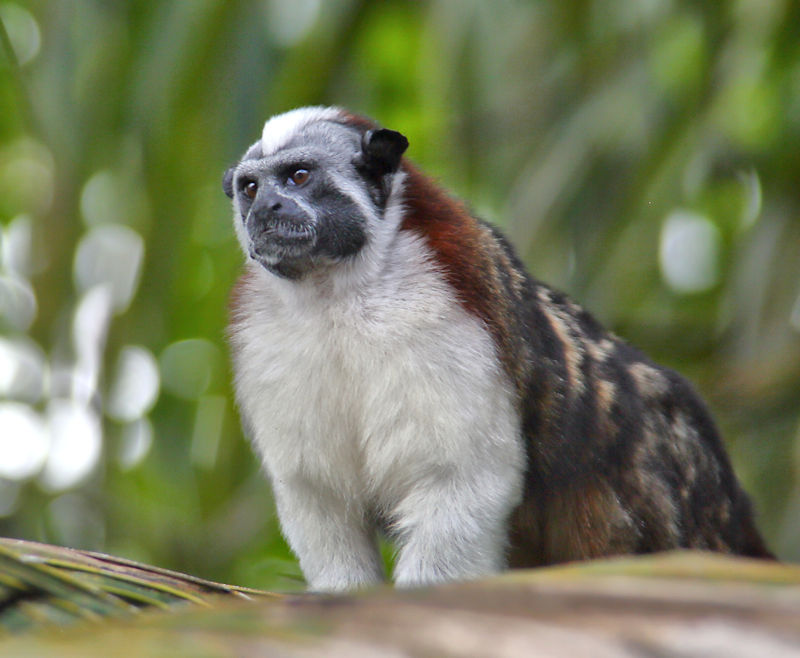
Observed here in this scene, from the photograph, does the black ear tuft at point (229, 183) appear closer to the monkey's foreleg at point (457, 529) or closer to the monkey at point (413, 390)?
the monkey at point (413, 390)

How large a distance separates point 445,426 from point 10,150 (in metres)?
7.19

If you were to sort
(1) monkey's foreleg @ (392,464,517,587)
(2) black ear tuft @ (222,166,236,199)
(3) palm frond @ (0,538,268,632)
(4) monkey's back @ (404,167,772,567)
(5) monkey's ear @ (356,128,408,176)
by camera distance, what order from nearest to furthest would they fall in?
(3) palm frond @ (0,538,268,632)
(1) monkey's foreleg @ (392,464,517,587)
(4) monkey's back @ (404,167,772,567)
(5) monkey's ear @ (356,128,408,176)
(2) black ear tuft @ (222,166,236,199)

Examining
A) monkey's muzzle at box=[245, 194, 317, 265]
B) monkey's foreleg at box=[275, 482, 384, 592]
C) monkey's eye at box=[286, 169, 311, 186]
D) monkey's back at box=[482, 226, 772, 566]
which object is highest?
monkey's eye at box=[286, 169, 311, 186]

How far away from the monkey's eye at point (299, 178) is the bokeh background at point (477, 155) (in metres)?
1.20

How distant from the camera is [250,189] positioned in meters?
3.37

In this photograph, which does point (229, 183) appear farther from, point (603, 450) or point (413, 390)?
point (603, 450)

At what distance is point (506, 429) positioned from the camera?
292cm

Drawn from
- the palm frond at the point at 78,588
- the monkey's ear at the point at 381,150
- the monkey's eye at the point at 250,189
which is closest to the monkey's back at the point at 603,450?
the monkey's ear at the point at 381,150

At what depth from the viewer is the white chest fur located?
287cm

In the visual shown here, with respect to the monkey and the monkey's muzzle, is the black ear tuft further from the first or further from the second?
the monkey's muzzle

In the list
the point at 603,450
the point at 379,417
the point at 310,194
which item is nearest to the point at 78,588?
the point at 379,417

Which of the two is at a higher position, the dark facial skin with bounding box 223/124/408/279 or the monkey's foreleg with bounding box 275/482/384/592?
the dark facial skin with bounding box 223/124/408/279

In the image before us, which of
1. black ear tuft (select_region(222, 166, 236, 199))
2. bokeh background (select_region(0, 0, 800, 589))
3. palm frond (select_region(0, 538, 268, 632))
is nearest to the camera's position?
palm frond (select_region(0, 538, 268, 632))

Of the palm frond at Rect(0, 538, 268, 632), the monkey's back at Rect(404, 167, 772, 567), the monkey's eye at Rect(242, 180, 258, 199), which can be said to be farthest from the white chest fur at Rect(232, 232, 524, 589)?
the palm frond at Rect(0, 538, 268, 632)
